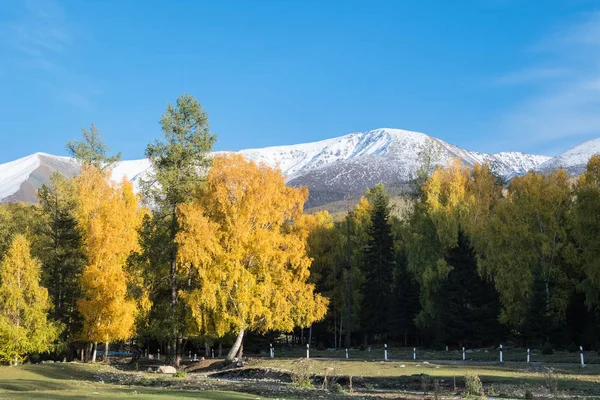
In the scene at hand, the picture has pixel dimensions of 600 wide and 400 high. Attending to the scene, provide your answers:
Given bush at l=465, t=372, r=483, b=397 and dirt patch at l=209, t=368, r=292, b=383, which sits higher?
bush at l=465, t=372, r=483, b=397

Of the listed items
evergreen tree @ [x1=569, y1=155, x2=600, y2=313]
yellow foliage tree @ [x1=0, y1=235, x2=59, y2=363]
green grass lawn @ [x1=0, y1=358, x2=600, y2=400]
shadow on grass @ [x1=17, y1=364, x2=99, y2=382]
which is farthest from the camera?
evergreen tree @ [x1=569, y1=155, x2=600, y2=313]

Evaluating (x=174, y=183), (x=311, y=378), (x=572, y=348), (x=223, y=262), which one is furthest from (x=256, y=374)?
(x=572, y=348)

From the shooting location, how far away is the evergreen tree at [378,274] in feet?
198

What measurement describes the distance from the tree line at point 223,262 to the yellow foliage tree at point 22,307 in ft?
0.32

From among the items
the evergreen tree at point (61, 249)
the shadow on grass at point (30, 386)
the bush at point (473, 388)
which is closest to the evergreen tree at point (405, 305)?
the evergreen tree at point (61, 249)

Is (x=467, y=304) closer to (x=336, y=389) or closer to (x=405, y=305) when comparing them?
(x=405, y=305)

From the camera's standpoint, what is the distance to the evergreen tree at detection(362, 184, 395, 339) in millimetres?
60500

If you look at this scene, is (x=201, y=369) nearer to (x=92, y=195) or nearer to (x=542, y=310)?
(x=92, y=195)

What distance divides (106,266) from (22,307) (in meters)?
6.34

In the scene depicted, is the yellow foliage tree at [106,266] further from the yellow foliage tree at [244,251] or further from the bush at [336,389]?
the bush at [336,389]

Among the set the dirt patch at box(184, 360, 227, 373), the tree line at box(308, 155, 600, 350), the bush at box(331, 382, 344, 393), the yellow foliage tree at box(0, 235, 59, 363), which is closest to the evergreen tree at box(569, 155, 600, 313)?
the tree line at box(308, 155, 600, 350)

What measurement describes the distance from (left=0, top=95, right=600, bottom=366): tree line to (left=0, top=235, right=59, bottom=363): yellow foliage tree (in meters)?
0.10

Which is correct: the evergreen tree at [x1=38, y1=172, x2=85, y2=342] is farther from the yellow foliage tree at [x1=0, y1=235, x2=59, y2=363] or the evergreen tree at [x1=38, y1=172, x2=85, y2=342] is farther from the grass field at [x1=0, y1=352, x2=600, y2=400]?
the grass field at [x1=0, y1=352, x2=600, y2=400]

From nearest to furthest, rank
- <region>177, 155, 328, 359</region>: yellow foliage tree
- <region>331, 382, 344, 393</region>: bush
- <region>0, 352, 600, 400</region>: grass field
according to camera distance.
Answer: <region>0, 352, 600, 400</region>: grass field → <region>331, 382, 344, 393</region>: bush → <region>177, 155, 328, 359</region>: yellow foliage tree
